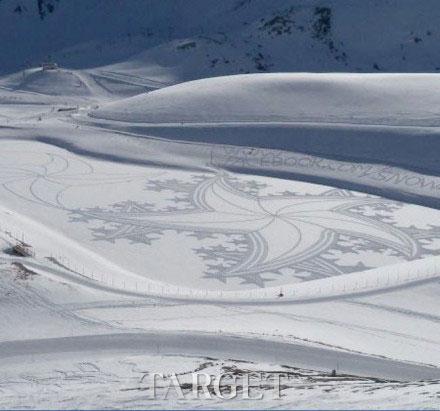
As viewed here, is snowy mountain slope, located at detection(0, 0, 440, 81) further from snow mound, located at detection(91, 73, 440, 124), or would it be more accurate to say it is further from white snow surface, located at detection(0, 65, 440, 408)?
white snow surface, located at detection(0, 65, 440, 408)

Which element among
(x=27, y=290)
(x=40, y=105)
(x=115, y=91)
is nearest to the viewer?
(x=27, y=290)

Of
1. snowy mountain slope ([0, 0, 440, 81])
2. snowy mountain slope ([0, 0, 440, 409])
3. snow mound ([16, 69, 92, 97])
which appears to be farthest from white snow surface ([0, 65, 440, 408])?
snowy mountain slope ([0, 0, 440, 81])

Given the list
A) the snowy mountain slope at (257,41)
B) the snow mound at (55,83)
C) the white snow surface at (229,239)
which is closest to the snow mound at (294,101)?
the white snow surface at (229,239)

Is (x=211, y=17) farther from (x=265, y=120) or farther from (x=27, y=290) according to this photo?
(x=27, y=290)

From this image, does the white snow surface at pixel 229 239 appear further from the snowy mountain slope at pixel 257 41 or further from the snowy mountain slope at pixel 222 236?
the snowy mountain slope at pixel 257 41

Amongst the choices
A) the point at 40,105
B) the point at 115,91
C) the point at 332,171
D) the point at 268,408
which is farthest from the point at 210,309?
the point at 115,91
